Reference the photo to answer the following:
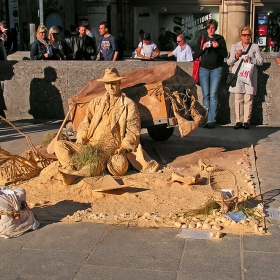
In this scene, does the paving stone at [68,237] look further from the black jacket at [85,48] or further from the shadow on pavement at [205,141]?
the black jacket at [85,48]

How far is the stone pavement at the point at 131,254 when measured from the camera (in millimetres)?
4570

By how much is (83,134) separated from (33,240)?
2.41 metres

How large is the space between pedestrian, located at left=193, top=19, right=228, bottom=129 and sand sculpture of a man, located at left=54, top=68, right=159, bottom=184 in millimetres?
3366

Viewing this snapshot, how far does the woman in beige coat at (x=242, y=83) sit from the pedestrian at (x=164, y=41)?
1341cm

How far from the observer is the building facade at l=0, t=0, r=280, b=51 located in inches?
943

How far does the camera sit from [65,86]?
11578mm

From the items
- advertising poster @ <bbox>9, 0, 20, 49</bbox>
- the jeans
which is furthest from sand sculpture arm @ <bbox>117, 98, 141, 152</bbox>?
advertising poster @ <bbox>9, 0, 20, 49</bbox>

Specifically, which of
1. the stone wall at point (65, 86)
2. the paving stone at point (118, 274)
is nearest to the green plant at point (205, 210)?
the paving stone at point (118, 274)

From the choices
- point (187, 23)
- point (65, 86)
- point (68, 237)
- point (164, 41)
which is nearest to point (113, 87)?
point (68, 237)

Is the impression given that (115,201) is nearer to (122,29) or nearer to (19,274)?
(19,274)

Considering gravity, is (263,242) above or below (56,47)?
below

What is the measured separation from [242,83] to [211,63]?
2.20 ft

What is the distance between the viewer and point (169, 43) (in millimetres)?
24047

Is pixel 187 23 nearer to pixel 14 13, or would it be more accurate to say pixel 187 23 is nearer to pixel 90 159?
pixel 14 13
